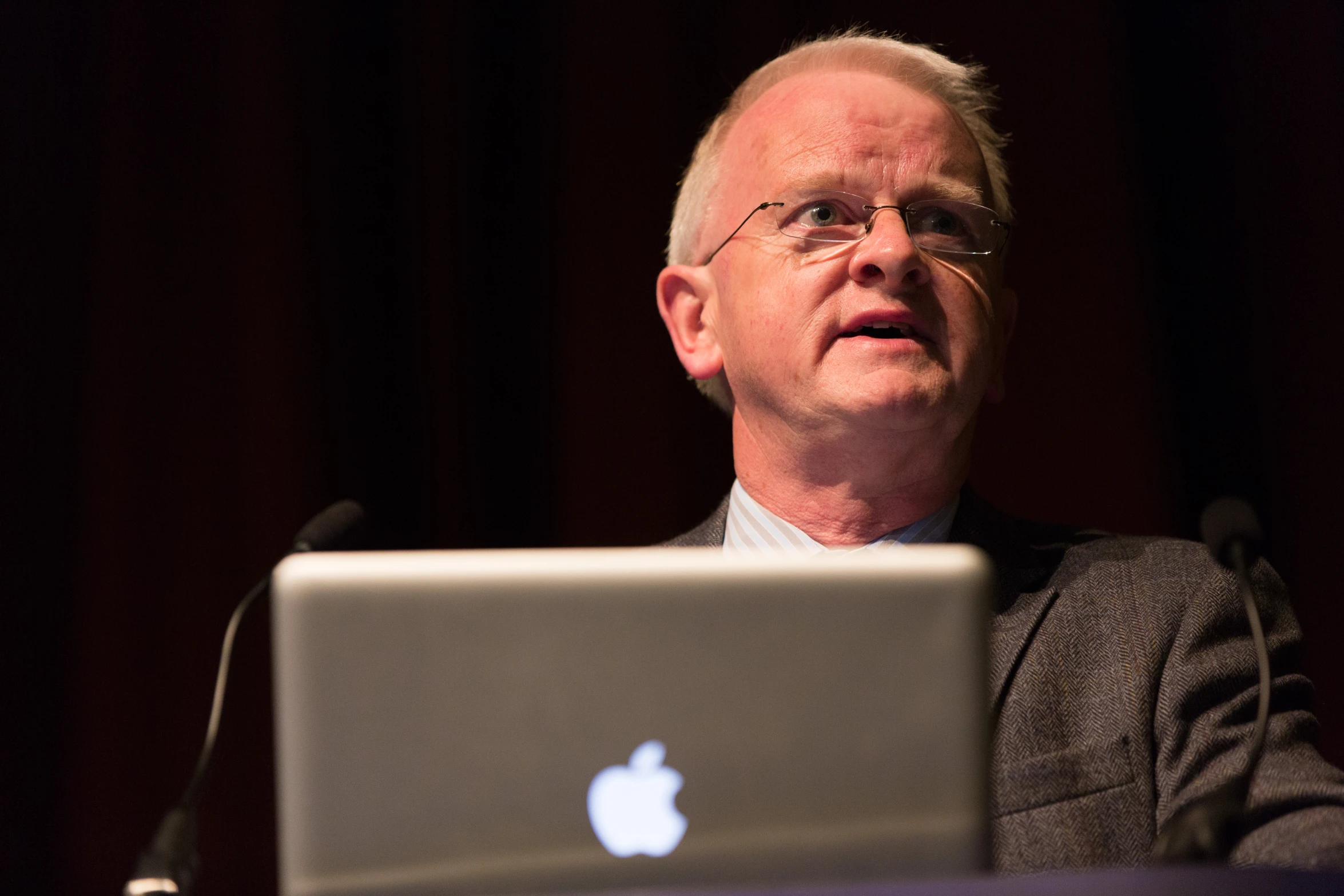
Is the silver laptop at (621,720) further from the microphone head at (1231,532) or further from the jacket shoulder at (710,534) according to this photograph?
the jacket shoulder at (710,534)

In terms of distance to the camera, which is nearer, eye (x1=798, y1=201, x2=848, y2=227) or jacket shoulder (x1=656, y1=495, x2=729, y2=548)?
eye (x1=798, y1=201, x2=848, y2=227)

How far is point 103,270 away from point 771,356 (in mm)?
1426

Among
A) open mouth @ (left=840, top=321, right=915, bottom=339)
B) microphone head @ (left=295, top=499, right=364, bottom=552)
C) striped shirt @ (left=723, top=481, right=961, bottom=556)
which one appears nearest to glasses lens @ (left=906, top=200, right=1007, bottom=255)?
open mouth @ (left=840, top=321, right=915, bottom=339)

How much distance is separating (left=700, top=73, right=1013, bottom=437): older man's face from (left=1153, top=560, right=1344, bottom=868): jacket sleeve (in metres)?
0.41

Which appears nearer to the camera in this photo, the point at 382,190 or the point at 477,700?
the point at 477,700

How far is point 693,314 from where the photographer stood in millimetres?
1817

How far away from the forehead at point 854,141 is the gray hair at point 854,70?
0.04 meters

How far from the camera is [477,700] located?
26.4 inches

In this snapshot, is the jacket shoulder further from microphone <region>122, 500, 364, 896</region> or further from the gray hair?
microphone <region>122, 500, 364, 896</region>

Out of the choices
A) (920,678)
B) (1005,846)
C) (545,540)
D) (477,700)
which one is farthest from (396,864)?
(545,540)

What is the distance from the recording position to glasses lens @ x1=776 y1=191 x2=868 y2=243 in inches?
61.3

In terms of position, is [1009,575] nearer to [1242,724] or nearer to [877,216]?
[1242,724]

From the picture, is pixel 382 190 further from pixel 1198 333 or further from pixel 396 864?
pixel 396 864

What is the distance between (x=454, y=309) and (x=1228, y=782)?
1.71 m
